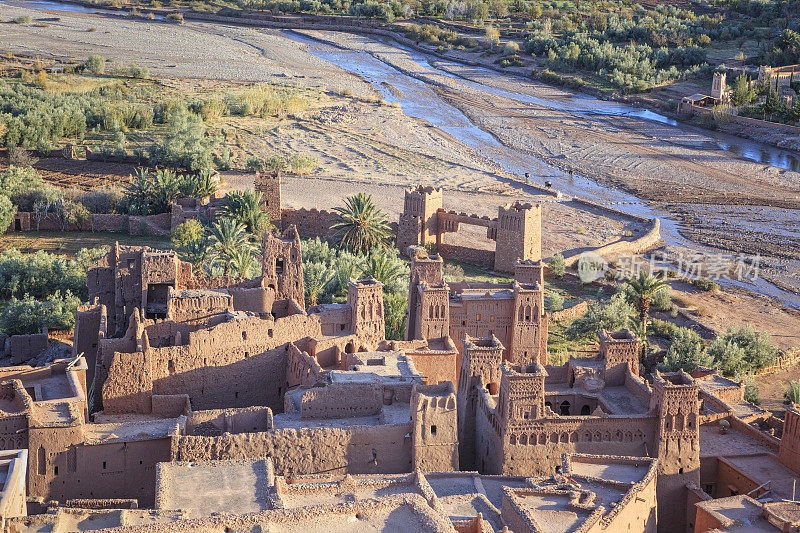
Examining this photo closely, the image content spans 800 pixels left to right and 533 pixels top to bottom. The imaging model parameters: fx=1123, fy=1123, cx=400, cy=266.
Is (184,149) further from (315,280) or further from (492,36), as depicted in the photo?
(492,36)

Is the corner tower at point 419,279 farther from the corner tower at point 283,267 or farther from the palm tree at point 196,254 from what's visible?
the palm tree at point 196,254

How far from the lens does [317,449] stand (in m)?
23.6

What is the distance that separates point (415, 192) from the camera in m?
46.3

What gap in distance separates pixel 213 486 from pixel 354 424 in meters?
4.16

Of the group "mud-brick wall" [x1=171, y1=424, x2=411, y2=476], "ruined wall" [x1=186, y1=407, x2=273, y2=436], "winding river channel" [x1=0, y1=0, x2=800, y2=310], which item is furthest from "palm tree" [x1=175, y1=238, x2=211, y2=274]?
"winding river channel" [x1=0, y1=0, x2=800, y2=310]

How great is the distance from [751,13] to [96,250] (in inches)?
3119

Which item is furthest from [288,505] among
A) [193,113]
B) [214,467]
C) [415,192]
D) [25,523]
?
[193,113]

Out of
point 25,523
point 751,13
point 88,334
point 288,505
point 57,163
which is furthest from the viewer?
point 751,13

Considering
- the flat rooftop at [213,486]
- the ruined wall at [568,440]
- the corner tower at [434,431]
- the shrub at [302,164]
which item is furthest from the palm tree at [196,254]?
the shrub at [302,164]

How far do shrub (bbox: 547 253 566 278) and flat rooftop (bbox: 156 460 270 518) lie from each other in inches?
965

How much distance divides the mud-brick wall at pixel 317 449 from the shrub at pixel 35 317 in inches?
448

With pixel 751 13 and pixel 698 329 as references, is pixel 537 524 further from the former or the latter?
pixel 751 13

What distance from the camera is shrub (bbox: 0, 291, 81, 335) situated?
32.7 m

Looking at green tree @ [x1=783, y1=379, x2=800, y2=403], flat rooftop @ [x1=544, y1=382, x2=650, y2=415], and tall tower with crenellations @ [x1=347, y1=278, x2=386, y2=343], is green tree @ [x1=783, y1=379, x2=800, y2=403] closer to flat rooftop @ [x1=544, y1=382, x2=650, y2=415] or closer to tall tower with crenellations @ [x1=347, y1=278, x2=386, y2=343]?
flat rooftop @ [x1=544, y1=382, x2=650, y2=415]
